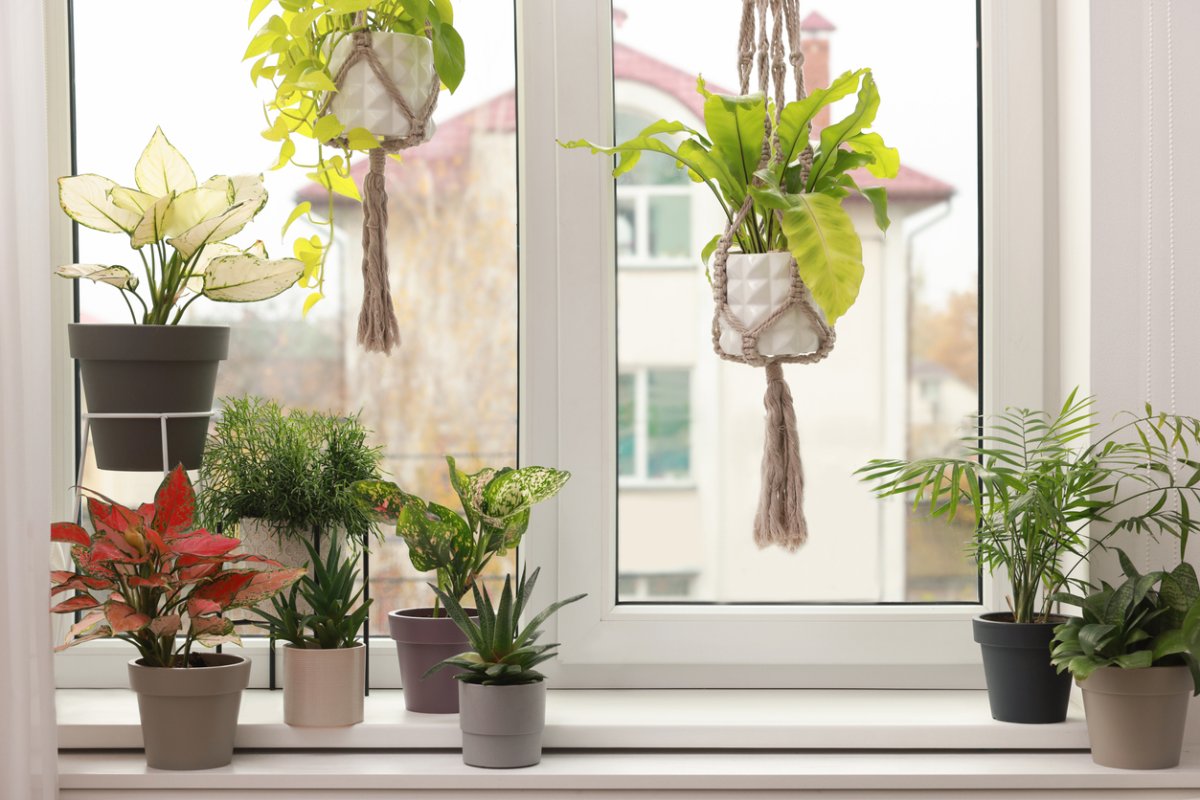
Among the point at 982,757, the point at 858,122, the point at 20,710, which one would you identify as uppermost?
the point at 858,122

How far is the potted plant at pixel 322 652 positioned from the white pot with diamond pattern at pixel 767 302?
60cm

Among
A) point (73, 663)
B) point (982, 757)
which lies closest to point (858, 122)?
point (982, 757)

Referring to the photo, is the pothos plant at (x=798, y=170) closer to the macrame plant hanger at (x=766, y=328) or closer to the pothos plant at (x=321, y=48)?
the macrame plant hanger at (x=766, y=328)

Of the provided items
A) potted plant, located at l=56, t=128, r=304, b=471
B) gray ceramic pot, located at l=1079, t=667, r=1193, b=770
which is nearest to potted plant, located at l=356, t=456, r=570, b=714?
potted plant, located at l=56, t=128, r=304, b=471

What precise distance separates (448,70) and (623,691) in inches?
35.7

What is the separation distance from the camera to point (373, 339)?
146cm

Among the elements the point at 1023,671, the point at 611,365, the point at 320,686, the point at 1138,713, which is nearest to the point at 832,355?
the point at 611,365

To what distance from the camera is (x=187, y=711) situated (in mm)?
1380

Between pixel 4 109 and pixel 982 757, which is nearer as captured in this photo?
pixel 4 109

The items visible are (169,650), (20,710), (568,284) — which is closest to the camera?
(20,710)

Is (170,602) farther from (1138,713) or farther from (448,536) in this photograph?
(1138,713)

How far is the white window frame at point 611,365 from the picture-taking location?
5.44ft

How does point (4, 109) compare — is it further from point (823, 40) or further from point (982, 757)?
point (982, 757)

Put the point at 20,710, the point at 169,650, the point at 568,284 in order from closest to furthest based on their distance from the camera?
the point at 20,710 → the point at 169,650 → the point at 568,284
